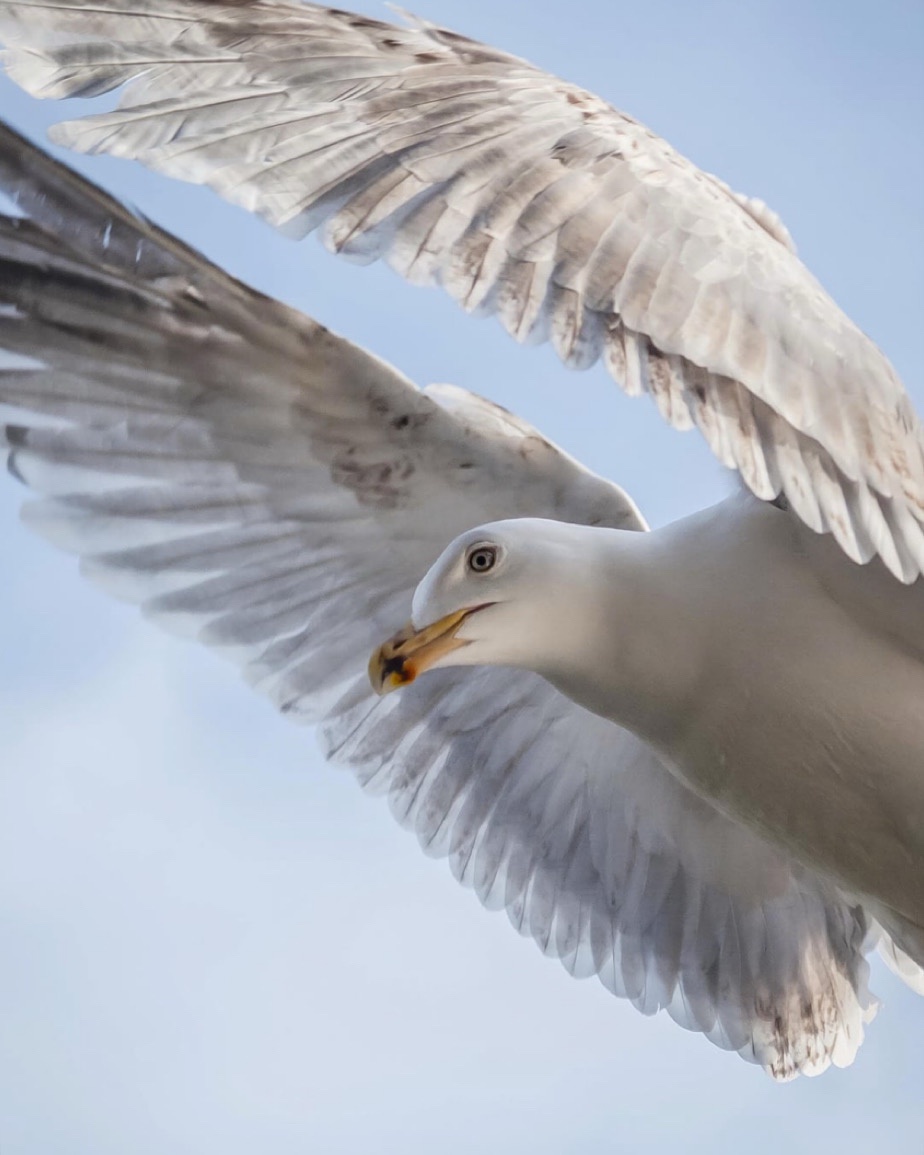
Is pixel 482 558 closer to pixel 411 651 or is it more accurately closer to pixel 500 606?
pixel 500 606

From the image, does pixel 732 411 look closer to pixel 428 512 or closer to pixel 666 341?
pixel 666 341

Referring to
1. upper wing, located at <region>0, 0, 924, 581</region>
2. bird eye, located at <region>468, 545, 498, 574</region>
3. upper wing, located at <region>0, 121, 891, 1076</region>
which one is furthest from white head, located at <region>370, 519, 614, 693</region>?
upper wing, located at <region>0, 0, 924, 581</region>

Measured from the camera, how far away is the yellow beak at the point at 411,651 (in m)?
3.28

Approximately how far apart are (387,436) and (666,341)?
150 centimetres

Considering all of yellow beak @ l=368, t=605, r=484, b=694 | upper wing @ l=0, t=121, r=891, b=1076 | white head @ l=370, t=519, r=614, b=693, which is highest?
white head @ l=370, t=519, r=614, b=693

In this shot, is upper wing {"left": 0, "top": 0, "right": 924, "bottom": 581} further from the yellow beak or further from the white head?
the yellow beak

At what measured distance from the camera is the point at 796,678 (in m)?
3.31

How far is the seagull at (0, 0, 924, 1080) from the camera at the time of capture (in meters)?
2.58

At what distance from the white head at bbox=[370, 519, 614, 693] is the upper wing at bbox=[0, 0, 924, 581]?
2.44 ft

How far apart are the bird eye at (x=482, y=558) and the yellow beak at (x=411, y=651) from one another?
67 mm

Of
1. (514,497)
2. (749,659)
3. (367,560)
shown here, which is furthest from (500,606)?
(367,560)

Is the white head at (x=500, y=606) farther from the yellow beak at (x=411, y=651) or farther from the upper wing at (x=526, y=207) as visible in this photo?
the upper wing at (x=526, y=207)

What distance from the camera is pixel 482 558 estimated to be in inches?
133

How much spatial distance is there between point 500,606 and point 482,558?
3.6 inches
